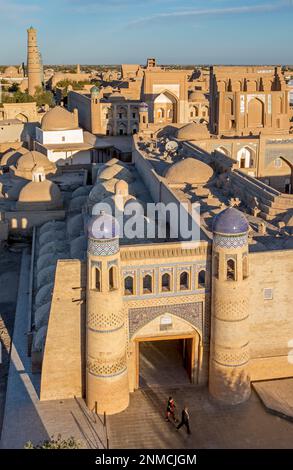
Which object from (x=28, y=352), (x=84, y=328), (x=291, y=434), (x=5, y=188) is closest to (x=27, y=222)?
(x=5, y=188)

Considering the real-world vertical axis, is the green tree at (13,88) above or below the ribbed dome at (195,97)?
above

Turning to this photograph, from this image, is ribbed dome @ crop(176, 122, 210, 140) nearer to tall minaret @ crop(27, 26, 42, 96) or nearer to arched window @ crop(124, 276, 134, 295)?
arched window @ crop(124, 276, 134, 295)

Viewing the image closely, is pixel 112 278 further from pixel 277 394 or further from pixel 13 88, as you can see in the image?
pixel 13 88

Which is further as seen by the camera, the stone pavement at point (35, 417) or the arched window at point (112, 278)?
the arched window at point (112, 278)

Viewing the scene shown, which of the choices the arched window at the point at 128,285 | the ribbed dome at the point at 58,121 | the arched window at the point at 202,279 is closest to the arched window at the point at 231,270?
the arched window at the point at 202,279

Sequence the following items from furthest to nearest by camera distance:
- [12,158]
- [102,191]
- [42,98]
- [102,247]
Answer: [42,98] < [12,158] < [102,191] < [102,247]

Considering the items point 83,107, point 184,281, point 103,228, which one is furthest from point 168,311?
point 83,107

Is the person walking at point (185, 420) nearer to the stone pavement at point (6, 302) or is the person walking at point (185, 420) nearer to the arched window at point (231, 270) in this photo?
the arched window at point (231, 270)
